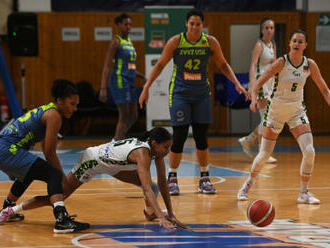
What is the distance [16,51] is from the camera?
1392 centimetres

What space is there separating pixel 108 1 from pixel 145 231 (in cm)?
1162

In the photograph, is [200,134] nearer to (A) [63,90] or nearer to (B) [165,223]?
(A) [63,90]

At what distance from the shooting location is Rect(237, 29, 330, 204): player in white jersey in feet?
23.1

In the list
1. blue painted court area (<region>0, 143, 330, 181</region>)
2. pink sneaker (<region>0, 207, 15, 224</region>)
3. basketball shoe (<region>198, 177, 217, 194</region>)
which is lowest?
blue painted court area (<region>0, 143, 330, 181</region>)

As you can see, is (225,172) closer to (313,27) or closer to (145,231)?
(145,231)

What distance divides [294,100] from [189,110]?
1.21 metres

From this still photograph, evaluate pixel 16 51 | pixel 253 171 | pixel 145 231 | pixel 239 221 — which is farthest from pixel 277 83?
pixel 16 51

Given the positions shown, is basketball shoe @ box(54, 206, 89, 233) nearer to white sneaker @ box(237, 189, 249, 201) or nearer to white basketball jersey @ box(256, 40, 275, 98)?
white sneaker @ box(237, 189, 249, 201)

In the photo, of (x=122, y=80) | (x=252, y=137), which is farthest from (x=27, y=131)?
(x=252, y=137)

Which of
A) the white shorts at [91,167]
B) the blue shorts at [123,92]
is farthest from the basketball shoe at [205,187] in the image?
the blue shorts at [123,92]

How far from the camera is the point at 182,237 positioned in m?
5.42

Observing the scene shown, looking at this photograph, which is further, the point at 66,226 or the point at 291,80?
the point at 291,80

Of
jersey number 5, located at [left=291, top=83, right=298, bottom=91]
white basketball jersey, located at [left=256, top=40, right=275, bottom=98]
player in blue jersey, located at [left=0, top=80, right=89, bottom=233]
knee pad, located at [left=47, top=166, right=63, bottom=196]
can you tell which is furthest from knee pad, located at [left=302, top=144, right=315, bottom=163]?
white basketball jersey, located at [left=256, top=40, right=275, bottom=98]

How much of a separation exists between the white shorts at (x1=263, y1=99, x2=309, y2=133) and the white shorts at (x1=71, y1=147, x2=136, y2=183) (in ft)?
5.88
